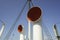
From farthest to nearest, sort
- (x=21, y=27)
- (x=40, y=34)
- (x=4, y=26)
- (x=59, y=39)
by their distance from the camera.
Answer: (x=4, y=26) < (x=59, y=39) < (x=21, y=27) < (x=40, y=34)

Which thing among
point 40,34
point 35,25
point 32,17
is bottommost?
point 40,34

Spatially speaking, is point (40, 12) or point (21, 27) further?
point (21, 27)

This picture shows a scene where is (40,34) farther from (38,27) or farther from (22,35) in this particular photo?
(22,35)

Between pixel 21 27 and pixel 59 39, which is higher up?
pixel 21 27

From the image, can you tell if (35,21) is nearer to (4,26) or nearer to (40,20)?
(40,20)

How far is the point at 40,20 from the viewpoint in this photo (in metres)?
3.12

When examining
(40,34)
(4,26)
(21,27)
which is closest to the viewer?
(40,34)

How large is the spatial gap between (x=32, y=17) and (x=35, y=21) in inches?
5.1

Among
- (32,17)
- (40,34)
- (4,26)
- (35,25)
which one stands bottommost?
(40,34)

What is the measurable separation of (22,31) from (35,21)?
4.71m

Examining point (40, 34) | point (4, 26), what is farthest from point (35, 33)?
point (4, 26)

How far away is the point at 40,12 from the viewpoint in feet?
10.3

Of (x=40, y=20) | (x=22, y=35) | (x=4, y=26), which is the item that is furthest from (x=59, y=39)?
(x=4, y=26)

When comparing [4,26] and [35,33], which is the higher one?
[4,26]
